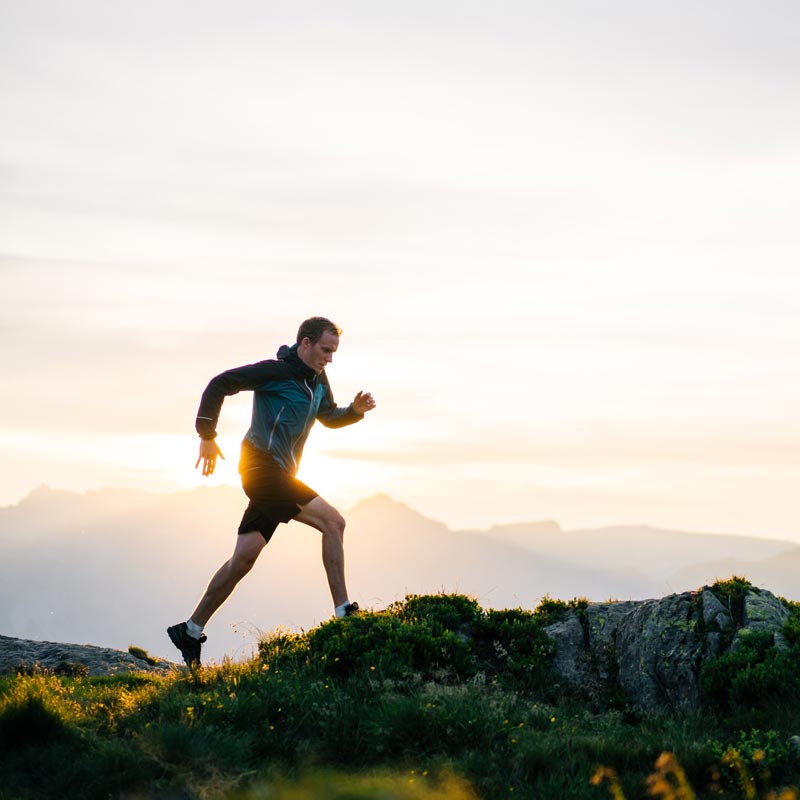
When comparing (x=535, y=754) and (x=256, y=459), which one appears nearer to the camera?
(x=535, y=754)

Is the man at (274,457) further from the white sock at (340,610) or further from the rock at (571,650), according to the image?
the rock at (571,650)

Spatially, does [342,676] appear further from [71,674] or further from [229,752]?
[71,674]

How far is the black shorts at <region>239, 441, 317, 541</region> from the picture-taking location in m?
10.9

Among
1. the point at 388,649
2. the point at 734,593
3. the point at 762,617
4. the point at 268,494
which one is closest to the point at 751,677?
the point at 762,617

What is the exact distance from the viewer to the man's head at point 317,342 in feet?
37.6

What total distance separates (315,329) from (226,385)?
137cm

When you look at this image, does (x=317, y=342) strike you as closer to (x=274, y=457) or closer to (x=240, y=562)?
(x=274, y=457)

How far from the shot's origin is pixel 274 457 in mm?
11172

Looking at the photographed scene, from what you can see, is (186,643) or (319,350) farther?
(319,350)

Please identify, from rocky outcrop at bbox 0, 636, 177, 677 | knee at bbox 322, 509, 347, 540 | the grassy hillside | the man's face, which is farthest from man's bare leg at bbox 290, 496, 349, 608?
rocky outcrop at bbox 0, 636, 177, 677

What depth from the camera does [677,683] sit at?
9.52m

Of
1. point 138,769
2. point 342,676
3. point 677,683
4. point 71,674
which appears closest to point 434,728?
point 342,676

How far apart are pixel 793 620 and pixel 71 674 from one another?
913 cm

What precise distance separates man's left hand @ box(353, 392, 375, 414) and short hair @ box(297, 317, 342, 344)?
98 cm
